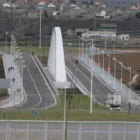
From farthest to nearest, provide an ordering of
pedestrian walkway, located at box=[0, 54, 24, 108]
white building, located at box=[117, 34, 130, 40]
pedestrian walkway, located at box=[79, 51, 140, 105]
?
white building, located at box=[117, 34, 130, 40] → pedestrian walkway, located at box=[79, 51, 140, 105] → pedestrian walkway, located at box=[0, 54, 24, 108]

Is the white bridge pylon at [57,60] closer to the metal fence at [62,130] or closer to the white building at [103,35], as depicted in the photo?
the metal fence at [62,130]

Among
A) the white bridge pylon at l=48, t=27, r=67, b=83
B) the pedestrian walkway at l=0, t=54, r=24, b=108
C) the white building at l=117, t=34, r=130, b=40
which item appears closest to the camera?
the pedestrian walkway at l=0, t=54, r=24, b=108

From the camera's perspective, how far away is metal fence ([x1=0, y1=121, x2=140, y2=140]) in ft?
60.0

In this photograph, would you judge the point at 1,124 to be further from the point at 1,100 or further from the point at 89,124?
the point at 1,100

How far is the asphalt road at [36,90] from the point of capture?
3978 centimetres

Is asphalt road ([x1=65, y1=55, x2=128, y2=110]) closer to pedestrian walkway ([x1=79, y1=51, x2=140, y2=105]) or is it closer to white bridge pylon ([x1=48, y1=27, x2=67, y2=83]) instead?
pedestrian walkway ([x1=79, y1=51, x2=140, y2=105])

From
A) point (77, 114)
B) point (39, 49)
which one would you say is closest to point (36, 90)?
point (77, 114)

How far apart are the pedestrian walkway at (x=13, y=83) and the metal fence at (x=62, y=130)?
2059 cm

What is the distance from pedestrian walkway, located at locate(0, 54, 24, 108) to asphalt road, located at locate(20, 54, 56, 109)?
476 millimetres

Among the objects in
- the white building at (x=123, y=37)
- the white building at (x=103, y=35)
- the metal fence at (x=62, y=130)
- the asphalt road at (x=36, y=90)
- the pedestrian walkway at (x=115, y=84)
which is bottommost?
the white building at (x=123, y=37)

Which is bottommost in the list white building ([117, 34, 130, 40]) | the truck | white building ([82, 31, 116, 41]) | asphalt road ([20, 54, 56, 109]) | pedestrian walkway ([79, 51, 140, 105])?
white building ([117, 34, 130, 40])

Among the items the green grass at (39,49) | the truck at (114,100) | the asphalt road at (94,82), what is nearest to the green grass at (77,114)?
the truck at (114,100)

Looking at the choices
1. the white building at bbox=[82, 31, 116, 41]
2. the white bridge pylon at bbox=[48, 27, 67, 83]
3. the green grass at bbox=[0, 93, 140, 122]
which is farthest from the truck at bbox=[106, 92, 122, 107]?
the white building at bbox=[82, 31, 116, 41]

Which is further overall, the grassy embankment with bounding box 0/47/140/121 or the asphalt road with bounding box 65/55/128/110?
the asphalt road with bounding box 65/55/128/110
